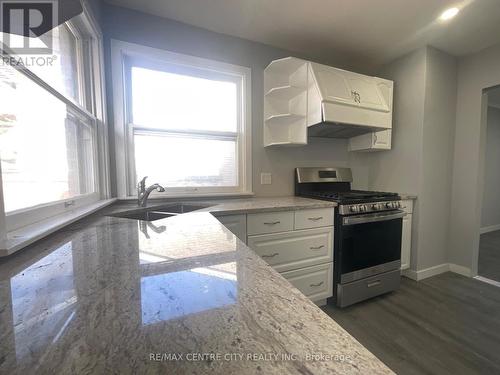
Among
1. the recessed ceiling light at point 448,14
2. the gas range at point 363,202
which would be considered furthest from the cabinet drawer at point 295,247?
the recessed ceiling light at point 448,14

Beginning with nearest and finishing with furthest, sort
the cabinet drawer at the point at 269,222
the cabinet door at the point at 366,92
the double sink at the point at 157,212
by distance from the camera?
the double sink at the point at 157,212 < the cabinet drawer at the point at 269,222 < the cabinet door at the point at 366,92

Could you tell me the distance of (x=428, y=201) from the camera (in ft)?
7.54

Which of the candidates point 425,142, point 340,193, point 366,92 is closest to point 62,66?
point 340,193

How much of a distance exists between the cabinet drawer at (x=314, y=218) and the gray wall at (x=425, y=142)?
1.23 m

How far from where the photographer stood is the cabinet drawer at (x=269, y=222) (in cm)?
156

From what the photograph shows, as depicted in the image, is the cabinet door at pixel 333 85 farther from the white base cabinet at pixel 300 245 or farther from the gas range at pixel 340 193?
the white base cabinet at pixel 300 245

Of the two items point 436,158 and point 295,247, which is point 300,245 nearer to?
point 295,247

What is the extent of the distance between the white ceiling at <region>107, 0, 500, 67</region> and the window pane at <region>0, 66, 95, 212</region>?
1.22 m

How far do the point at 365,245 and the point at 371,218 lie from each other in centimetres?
25

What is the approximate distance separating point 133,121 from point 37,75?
96 centimetres

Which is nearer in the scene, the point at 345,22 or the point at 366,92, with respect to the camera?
the point at 345,22

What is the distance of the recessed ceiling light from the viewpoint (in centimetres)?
169

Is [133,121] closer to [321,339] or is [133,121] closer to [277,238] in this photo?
[277,238]

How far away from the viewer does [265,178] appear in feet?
7.26
